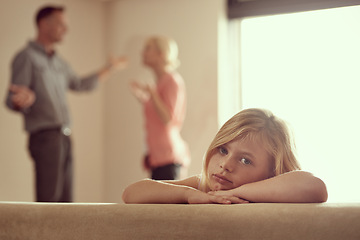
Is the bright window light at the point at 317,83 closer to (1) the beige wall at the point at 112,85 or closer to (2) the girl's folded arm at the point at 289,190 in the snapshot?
(1) the beige wall at the point at 112,85

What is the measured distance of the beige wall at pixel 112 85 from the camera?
3711 mm

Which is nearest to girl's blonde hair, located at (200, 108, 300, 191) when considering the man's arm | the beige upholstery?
the beige upholstery

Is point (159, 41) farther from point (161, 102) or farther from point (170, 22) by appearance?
point (170, 22)

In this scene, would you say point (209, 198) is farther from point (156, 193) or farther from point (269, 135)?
point (269, 135)

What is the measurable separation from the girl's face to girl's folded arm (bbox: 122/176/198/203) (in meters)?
0.11

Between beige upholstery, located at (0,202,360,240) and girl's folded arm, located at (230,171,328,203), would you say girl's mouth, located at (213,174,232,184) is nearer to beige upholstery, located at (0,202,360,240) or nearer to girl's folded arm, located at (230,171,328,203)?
girl's folded arm, located at (230,171,328,203)

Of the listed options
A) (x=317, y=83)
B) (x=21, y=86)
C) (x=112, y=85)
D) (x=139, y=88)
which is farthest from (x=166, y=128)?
(x=112, y=85)

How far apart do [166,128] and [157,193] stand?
1.86 metres

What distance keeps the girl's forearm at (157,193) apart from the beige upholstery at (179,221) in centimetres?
13

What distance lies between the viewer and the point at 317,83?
355 cm

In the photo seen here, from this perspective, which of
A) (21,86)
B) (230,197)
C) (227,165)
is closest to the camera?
(230,197)

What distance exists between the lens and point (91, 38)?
14.6ft

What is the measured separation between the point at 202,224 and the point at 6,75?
3.12 meters

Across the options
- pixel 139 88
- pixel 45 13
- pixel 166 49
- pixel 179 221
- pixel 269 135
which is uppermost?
pixel 45 13
